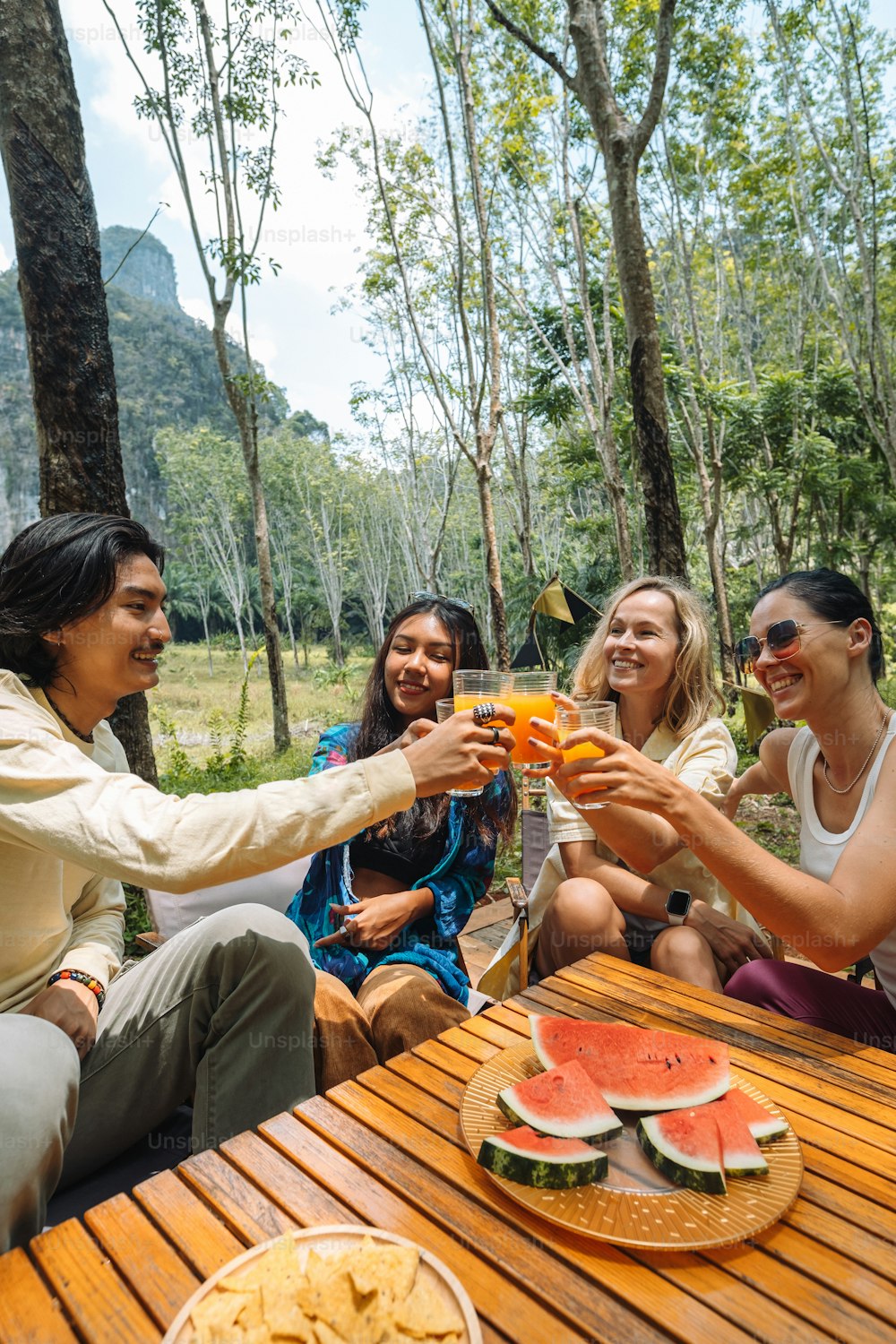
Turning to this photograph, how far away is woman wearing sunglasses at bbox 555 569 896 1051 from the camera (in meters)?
1.65

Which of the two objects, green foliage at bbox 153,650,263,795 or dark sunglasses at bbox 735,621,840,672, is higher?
dark sunglasses at bbox 735,621,840,672

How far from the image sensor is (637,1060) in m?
1.40

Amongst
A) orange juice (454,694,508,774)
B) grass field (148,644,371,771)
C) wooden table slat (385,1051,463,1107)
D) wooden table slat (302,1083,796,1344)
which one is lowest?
grass field (148,644,371,771)

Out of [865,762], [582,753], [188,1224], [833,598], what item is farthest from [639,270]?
[188,1224]

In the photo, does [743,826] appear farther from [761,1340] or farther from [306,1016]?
[761,1340]

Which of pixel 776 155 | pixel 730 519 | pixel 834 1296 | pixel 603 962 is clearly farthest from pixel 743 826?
pixel 730 519

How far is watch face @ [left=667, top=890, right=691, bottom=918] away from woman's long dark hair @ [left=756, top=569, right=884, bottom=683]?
838 millimetres

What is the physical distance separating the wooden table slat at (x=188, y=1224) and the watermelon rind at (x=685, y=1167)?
1.99 feet

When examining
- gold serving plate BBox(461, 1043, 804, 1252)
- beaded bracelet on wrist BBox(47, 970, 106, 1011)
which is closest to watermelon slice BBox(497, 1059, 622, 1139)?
gold serving plate BBox(461, 1043, 804, 1252)

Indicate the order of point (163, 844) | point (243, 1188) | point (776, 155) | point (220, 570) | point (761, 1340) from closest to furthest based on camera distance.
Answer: point (761, 1340) < point (243, 1188) < point (163, 844) < point (776, 155) < point (220, 570)

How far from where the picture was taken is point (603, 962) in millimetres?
2041

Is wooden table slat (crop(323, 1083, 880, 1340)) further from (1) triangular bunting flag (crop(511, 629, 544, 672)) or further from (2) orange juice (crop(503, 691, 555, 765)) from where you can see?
(1) triangular bunting flag (crop(511, 629, 544, 672))

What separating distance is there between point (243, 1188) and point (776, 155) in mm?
14109

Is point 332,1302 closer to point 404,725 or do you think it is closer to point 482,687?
point 482,687
